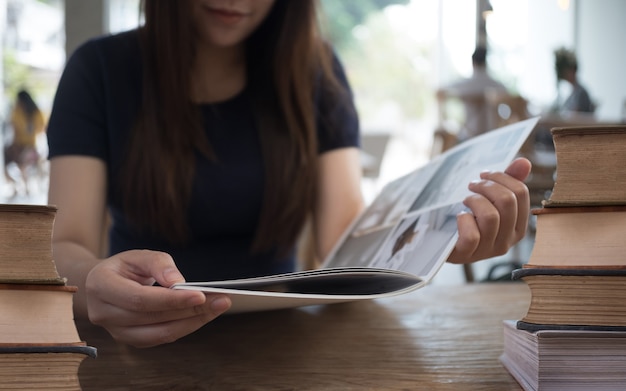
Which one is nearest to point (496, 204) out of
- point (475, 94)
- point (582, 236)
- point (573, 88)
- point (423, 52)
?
point (582, 236)

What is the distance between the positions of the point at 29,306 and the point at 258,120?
0.74 m

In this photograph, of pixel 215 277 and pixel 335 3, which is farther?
pixel 335 3

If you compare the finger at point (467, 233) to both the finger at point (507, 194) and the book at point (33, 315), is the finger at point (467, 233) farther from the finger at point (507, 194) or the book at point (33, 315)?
the book at point (33, 315)

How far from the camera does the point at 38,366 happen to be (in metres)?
0.33

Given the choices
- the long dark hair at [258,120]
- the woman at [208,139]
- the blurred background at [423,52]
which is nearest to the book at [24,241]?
the woman at [208,139]

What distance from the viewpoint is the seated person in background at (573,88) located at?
529cm

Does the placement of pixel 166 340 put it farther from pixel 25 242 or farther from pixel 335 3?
pixel 335 3

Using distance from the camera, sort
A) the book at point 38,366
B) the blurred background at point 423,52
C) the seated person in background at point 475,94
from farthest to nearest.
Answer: the blurred background at point 423,52 → the seated person in background at point 475,94 → the book at point 38,366

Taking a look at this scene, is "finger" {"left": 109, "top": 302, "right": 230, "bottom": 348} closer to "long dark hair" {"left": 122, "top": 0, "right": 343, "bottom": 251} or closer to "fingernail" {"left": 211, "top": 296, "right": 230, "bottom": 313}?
"fingernail" {"left": 211, "top": 296, "right": 230, "bottom": 313}

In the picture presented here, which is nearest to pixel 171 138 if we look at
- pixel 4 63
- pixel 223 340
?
pixel 223 340

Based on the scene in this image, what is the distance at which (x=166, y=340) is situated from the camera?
0.43 meters

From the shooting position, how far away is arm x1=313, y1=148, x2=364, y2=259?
1028 mm

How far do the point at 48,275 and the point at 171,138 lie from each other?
0.63 metres

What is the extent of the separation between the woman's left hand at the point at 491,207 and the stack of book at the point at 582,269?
0.40ft
